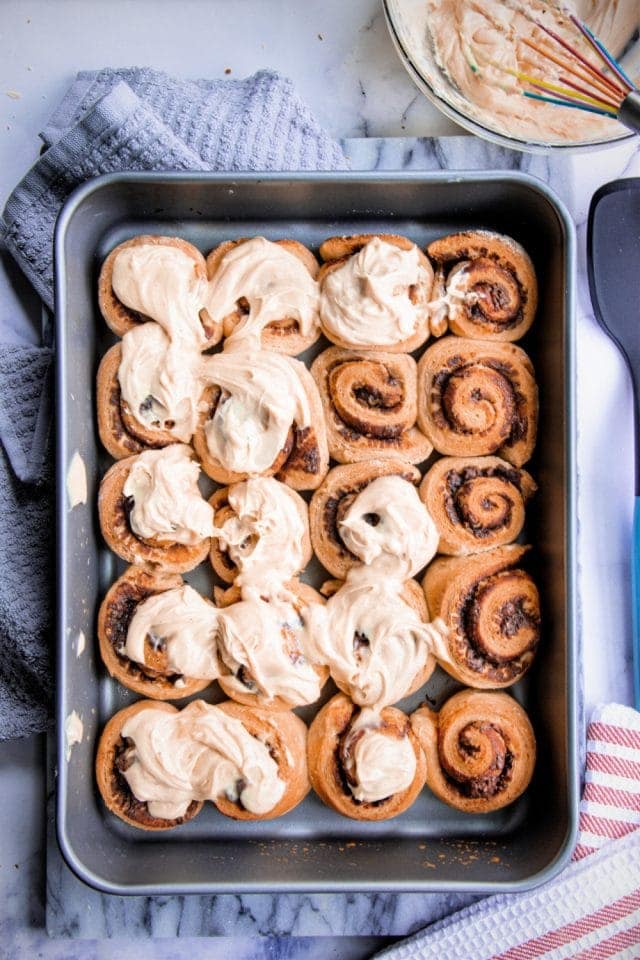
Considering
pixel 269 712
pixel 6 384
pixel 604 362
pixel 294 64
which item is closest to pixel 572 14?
pixel 294 64

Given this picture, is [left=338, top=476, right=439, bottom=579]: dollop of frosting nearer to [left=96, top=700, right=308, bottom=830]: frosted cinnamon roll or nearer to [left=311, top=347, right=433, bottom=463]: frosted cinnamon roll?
[left=311, top=347, right=433, bottom=463]: frosted cinnamon roll

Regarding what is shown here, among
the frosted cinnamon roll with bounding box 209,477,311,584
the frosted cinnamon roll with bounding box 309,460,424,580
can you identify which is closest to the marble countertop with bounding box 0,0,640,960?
the frosted cinnamon roll with bounding box 309,460,424,580

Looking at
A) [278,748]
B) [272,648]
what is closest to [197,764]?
[278,748]

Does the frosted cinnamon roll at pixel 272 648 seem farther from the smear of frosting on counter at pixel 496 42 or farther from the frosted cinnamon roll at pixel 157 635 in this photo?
the smear of frosting on counter at pixel 496 42

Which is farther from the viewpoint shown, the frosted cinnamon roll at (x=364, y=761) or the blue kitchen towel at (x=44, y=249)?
the blue kitchen towel at (x=44, y=249)

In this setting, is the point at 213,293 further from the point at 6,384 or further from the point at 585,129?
the point at 585,129

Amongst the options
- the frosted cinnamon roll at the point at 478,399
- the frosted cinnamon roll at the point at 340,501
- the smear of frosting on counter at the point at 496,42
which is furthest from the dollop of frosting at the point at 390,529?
the smear of frosting on counter at the point at 496,42

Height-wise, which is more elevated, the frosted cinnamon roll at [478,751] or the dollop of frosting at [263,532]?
the dollop of frosting at [263,532]
